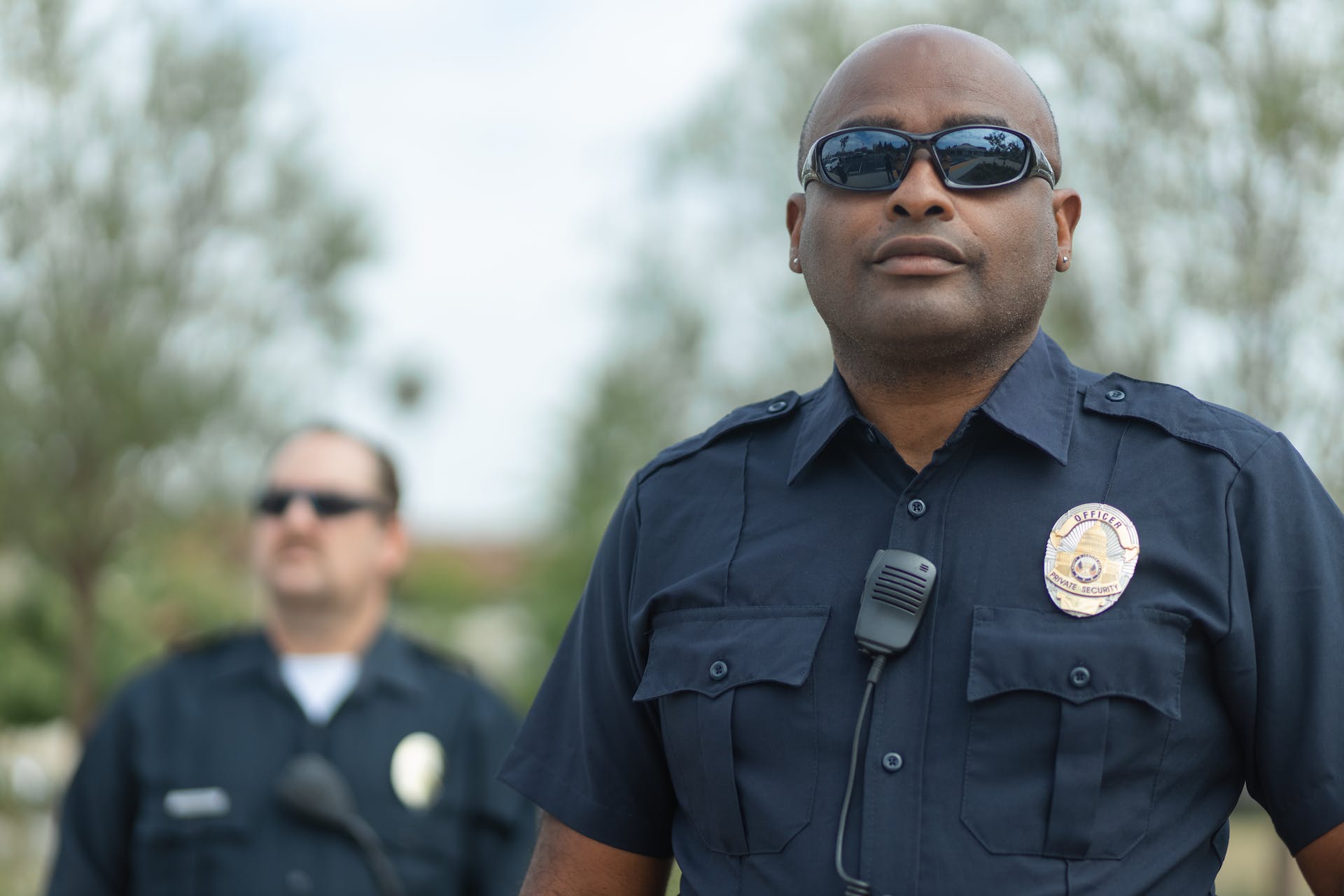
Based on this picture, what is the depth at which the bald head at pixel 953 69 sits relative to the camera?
7.14ft

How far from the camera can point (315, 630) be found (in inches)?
182

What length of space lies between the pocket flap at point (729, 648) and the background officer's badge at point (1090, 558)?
0.33m

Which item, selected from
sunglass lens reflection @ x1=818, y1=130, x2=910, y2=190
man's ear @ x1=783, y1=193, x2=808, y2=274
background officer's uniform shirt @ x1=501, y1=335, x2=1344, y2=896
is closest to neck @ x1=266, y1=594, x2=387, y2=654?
background officer's uniform shirt @ x1=501, y1=335, x2=1344, y2=896

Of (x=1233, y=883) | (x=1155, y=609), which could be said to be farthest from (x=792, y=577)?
(x=1233, y=883)

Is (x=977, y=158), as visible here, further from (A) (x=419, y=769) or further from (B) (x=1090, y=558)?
(A) (x=419, y=769)

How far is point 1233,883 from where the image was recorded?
9711 millimetres

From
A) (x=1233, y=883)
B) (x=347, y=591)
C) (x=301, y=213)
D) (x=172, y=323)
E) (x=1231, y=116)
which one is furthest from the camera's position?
(x=301, y=213)

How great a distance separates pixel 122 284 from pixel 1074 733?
9.95 m

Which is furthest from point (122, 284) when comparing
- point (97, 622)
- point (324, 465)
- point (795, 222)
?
point (795, 222)

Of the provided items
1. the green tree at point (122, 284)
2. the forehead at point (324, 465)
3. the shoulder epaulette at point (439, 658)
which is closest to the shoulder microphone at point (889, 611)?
the shoulder epaulette at point (439, 658)

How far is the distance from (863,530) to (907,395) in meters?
0.23

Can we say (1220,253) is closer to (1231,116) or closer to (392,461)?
(1231,116)

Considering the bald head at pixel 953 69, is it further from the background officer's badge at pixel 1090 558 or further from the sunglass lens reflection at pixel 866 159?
the background officer's badge at pixel 1090 558

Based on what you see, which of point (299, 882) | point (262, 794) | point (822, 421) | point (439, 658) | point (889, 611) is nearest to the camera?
point (889, 611)
